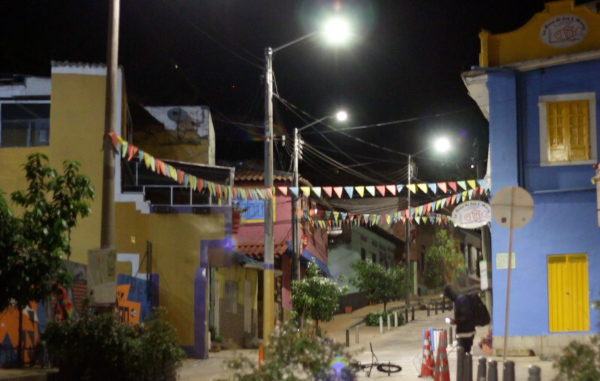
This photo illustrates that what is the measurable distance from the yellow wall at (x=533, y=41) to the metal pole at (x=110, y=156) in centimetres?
960

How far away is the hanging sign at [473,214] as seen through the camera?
1767cm

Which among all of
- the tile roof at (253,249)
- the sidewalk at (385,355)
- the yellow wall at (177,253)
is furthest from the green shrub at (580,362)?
the tile roof at (253,249)

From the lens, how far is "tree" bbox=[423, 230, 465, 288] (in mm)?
51375

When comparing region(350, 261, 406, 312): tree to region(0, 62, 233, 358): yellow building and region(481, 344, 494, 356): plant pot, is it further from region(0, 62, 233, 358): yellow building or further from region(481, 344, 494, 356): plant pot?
region(481, 344, 494, 356): plant pot

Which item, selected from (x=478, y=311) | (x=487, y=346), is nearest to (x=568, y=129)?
(x=487, y=346)

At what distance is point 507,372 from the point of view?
889 cm

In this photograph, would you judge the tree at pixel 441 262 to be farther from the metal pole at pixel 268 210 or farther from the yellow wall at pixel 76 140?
the metal pole at pixel 268 210

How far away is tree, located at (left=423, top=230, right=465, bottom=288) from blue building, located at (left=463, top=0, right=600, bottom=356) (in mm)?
33446

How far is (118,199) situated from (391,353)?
30.8 ft

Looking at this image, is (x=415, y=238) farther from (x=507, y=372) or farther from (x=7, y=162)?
(x=507, y=372)

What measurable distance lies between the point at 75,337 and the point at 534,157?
38.0 ft

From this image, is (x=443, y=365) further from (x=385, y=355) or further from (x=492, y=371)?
(x=385, y=355)

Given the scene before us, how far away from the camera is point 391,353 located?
21734 millimetres

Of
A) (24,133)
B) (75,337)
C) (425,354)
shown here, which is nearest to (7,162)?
(24,133)
